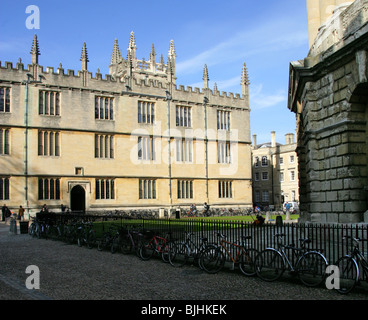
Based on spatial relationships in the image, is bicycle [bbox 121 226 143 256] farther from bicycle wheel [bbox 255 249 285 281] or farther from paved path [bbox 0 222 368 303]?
bicycle wheel [bbox 255 249 285 281]

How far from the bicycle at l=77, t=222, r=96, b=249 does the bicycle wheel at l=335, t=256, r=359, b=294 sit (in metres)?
9.53

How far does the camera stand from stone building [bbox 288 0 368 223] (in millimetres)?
10781

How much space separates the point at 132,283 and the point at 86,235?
727 cm

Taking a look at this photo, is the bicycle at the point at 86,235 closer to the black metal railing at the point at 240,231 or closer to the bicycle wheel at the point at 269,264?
the black metal railing at the point at 240,231

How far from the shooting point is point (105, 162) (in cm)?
3347

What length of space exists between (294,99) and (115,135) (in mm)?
20357

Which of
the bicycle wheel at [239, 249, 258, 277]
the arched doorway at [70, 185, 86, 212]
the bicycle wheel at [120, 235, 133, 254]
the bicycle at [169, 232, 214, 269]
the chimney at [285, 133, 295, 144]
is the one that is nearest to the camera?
the bicycle wheel at [239, 249, 258, 277]

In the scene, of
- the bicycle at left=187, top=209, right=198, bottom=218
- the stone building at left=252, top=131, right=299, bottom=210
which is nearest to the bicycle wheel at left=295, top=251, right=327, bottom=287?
the bicycle at left=187, top=209, right=198, bottom=218

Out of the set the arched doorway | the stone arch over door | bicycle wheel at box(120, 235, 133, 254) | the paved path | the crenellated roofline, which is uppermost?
the crenellated roofline

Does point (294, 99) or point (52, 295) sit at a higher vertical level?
point (294, 99)

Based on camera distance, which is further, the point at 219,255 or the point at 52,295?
the point at 219,255

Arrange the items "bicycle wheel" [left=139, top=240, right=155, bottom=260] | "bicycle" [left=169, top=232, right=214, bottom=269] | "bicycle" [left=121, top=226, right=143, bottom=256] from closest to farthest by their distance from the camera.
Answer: "bicycle" [left=169, top=232, right=214, bottom=269]
"bicycle wheel" [left=139, top=240, right=155, bottom=260]
"bicycle" [left=121, top=226, right=143, bottom=256]

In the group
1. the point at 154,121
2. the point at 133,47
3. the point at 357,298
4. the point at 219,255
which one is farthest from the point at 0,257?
the point at 133,47
